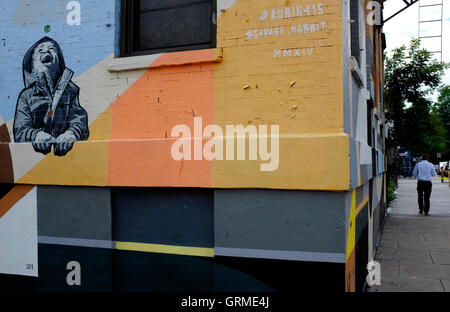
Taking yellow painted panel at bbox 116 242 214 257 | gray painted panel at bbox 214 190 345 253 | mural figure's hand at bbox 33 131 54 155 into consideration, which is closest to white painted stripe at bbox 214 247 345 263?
gray painted panel at bbox 214 190 345 253

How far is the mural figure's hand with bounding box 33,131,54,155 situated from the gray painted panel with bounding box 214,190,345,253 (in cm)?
209

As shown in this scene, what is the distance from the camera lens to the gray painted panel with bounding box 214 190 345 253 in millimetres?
3205

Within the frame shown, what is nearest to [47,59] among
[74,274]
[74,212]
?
[74,212]

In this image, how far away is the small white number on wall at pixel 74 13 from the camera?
423cm

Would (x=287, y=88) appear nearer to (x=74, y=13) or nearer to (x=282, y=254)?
(x=282, y=254)

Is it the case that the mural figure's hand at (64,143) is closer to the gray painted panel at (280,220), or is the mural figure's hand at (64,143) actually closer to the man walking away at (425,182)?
the gray painted panel at (280,220)

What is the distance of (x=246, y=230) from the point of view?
346 centimetres

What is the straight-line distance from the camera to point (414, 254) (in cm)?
703

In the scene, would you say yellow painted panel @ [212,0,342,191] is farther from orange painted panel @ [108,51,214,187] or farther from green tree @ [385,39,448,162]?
green tree @ [385,39,448,162]

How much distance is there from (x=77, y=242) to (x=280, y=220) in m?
2.26

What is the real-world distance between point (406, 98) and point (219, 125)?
428 inches

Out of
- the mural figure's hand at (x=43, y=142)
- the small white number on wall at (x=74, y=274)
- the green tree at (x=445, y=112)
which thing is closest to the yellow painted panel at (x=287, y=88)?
the small white number on wall at (x=74, y=274)

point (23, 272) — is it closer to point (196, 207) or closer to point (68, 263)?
point (68, 263)
